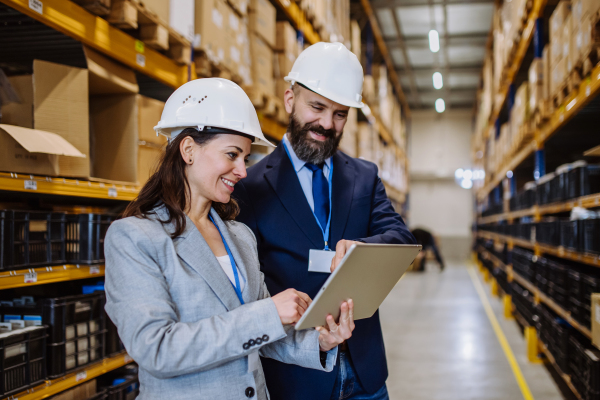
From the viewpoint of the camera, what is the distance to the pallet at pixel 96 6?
7.34ft

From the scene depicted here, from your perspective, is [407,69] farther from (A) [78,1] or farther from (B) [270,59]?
(A) [78,1]

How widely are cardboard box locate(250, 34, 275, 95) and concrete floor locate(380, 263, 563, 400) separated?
9.40 feet

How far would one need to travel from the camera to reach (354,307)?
1.48 m

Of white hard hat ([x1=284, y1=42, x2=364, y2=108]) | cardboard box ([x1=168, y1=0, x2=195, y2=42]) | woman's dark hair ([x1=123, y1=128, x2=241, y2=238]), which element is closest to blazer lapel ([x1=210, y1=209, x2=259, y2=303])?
woman's dark hair ([x1=123, y1=128, x2=241, y2=238])

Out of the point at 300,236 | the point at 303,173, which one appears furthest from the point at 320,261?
the point at 303,173

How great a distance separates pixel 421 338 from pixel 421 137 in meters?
Result: 14.7

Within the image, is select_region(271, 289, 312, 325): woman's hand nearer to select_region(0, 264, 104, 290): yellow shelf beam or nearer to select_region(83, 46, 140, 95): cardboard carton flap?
select_region(0, 264, 104, 290): yellow shelf beam

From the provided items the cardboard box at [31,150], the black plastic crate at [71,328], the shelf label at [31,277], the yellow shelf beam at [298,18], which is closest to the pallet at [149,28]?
the cardboard box at [31,150]

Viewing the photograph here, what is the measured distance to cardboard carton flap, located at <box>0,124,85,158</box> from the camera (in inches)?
73.2

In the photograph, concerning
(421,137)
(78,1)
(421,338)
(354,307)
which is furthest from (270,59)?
(421,137)

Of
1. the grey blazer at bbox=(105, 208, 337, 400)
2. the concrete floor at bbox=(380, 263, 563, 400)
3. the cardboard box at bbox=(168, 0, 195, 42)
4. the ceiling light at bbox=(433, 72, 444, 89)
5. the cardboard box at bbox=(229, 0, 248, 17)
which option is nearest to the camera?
the grey blazer at bbox=(105, 208, 337, 400)

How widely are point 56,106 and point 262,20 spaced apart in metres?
2.43

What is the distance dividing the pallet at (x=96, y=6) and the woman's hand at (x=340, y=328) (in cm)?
177

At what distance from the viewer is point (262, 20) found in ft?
13.8
